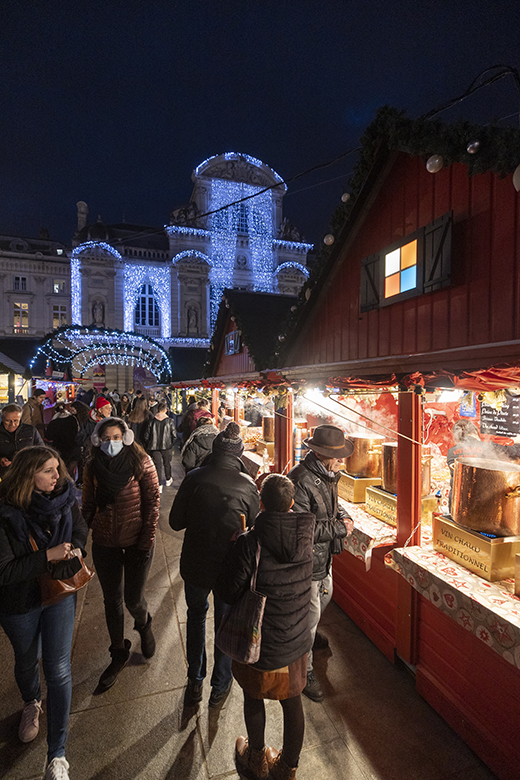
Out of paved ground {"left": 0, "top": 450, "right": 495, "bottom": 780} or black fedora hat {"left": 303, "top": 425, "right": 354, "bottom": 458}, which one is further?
black fedora hat {"left": 303, "top": 425, "right": 354, "bottom": 458}

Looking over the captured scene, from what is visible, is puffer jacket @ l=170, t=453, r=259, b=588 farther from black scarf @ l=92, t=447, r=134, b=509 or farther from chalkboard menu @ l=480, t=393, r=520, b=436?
chalkboard menu @ l=480, t=393, r=520, b=436

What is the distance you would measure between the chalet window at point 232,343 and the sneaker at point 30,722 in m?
10.2

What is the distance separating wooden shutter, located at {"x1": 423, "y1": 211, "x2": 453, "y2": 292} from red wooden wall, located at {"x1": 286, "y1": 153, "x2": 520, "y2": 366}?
4.0 inches

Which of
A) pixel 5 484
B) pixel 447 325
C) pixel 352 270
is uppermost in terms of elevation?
pixel 352 270

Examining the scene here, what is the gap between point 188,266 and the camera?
29484 mm

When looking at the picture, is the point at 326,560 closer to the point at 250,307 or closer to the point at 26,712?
the point at 26,712

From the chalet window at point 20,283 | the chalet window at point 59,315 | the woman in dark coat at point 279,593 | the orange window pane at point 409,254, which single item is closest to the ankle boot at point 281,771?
the woman in dark coat at point 279,593

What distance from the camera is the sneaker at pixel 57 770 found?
2.25 meters

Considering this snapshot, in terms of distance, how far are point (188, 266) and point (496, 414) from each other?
28.0 meters

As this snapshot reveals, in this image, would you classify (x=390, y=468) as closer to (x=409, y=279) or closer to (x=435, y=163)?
(x=409, y=279)

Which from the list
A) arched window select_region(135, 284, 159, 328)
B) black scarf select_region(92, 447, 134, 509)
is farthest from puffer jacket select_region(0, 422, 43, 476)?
Answer: arched window select_region(135, 284, 159, 328)

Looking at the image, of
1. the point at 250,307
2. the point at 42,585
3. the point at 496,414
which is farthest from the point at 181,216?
the point at 42,585

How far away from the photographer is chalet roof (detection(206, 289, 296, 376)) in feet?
33.1

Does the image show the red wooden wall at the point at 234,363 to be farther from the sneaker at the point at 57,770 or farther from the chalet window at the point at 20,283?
the chalet window at the point at 20,283
